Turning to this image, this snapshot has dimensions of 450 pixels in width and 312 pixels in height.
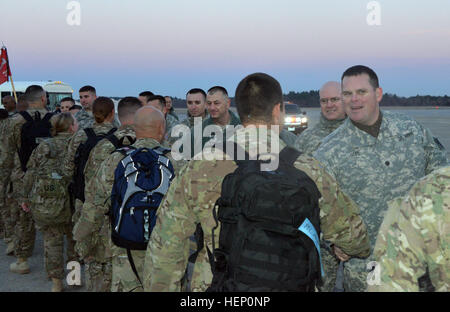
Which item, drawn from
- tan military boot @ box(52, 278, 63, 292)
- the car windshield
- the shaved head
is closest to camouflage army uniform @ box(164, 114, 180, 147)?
tan military boot @ box(52, 278, 63, 292)

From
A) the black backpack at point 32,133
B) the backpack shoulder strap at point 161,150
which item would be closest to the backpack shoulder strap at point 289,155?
the backpack shoulder strap at point 161,150

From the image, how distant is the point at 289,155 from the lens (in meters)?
2.09

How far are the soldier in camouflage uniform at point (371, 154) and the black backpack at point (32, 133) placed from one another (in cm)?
448

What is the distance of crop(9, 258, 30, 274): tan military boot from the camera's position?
605 cm

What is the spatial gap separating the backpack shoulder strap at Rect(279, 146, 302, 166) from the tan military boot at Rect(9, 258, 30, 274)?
5.22m

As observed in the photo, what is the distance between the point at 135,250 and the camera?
10.7ft

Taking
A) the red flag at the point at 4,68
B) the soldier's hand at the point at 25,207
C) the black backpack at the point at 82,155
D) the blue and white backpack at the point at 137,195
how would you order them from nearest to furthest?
the blue and white backpack at the point at 137,195 < the black backpack at the point at 82,155 < the soldier's hand at the point at 25,207 < the red flag at the point at 4,68

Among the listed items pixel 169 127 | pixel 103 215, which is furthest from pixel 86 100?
pixel 103 215

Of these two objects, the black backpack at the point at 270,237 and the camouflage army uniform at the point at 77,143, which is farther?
the camouflage army uniform at the point at 77,143

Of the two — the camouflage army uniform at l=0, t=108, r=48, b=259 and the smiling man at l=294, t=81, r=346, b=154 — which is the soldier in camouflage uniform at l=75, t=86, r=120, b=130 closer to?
the camouflage army uniform at l=0, t=108, r=48, b=259

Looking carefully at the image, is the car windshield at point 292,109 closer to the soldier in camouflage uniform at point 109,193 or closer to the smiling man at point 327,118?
the smiling man at point 327,118

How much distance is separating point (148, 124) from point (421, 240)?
246 centimetres

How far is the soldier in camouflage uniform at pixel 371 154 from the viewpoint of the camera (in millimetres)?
3387

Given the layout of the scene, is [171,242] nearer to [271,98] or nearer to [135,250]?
[271,98]
